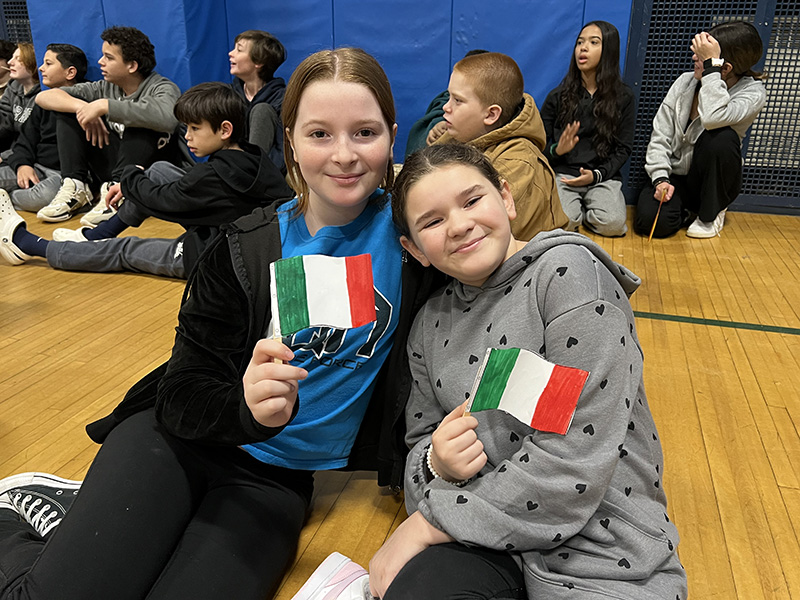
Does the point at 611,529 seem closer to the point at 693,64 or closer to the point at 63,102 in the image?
the point at 693,64

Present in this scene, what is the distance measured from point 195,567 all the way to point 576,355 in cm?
71

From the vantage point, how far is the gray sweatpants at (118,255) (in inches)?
120

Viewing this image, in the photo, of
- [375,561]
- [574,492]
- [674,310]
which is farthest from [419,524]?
[674,310]

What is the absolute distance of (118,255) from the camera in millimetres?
3102

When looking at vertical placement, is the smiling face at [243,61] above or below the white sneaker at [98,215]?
above

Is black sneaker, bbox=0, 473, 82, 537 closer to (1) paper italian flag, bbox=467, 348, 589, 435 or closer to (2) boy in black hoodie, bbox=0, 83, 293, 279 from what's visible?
(1) paper italian flag, bbox=467, 348, 589, 435

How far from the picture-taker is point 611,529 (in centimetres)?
99

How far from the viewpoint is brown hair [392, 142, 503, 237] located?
3.71 feet

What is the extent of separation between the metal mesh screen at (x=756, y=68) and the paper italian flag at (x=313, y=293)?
3.66 m

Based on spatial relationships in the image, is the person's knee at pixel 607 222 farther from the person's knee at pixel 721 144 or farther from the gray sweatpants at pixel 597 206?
the person's knee at pixel 721 144

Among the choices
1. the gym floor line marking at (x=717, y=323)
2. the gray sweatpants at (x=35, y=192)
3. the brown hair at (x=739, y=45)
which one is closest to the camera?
the gym floor line marking at (x=717, y=323)

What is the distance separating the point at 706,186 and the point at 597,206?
593mm

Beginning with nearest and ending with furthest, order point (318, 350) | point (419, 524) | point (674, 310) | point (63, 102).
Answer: point (419, 524) < point (318, 350) < point (674, 310) < point (63, 102)

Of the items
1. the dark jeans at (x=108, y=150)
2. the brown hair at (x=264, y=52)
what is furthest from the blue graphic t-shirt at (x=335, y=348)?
the brown hair at (x=264, y=52)
